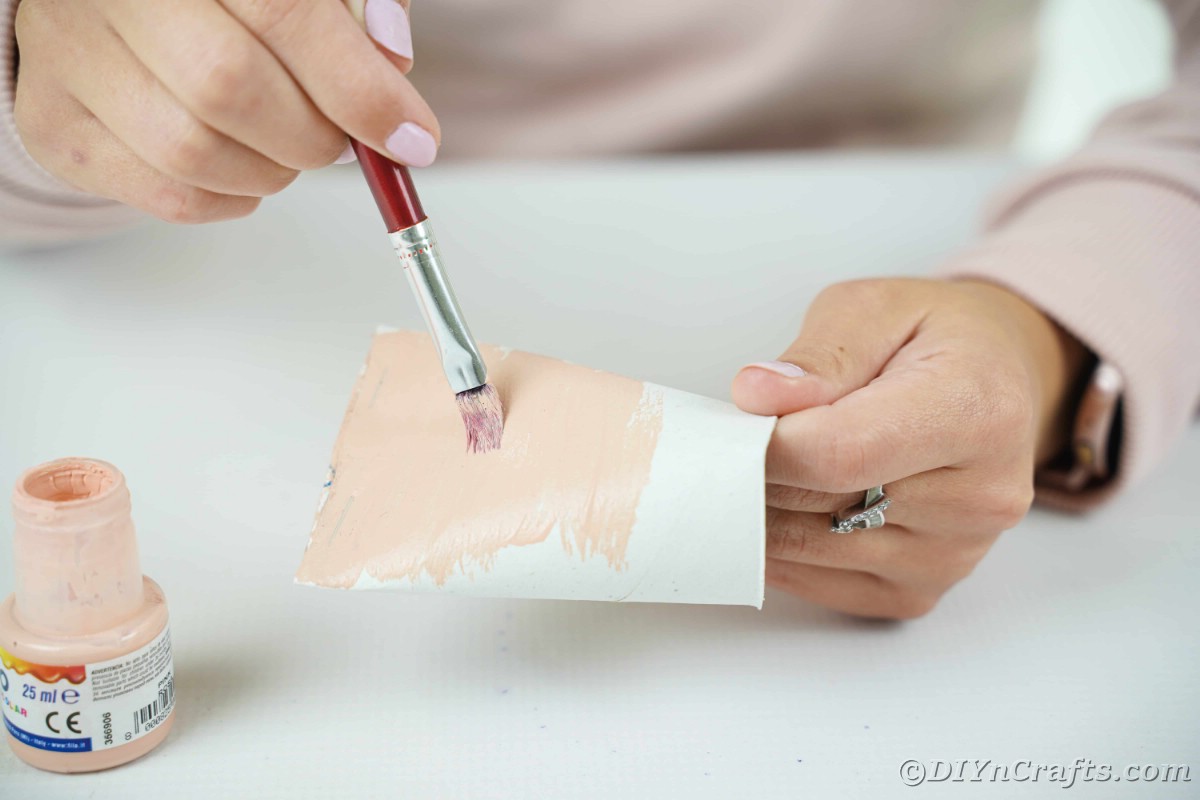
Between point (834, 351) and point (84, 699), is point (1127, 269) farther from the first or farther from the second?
point (84, 699)

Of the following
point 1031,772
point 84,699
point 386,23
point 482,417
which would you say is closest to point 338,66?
point 386,23

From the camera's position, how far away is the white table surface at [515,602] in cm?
44

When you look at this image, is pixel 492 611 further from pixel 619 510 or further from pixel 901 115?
pixel 901 115

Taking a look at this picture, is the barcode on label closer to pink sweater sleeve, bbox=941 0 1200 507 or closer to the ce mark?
the ce mark

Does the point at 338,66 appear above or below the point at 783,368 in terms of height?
above

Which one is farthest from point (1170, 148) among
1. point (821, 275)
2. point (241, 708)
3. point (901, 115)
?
point (241, 708)

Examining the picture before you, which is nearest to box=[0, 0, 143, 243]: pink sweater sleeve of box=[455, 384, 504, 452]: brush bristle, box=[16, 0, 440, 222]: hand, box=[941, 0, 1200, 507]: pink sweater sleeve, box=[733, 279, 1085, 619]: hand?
box=[16, 0, 440, 222]: hand

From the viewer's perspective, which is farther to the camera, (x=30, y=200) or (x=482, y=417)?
(x=30, y=200)

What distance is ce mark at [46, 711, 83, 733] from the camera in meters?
0.40

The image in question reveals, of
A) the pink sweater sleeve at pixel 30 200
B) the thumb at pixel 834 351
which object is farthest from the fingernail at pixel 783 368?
the pink sweater sleeve at pixel 30 200

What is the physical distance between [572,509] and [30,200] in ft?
1.42

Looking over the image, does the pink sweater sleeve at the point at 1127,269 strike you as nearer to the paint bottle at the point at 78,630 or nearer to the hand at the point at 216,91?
the hand at the point at 216,91

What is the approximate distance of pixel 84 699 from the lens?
15.7 inches

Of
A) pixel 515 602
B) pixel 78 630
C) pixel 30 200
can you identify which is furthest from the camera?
pixel 30 200
